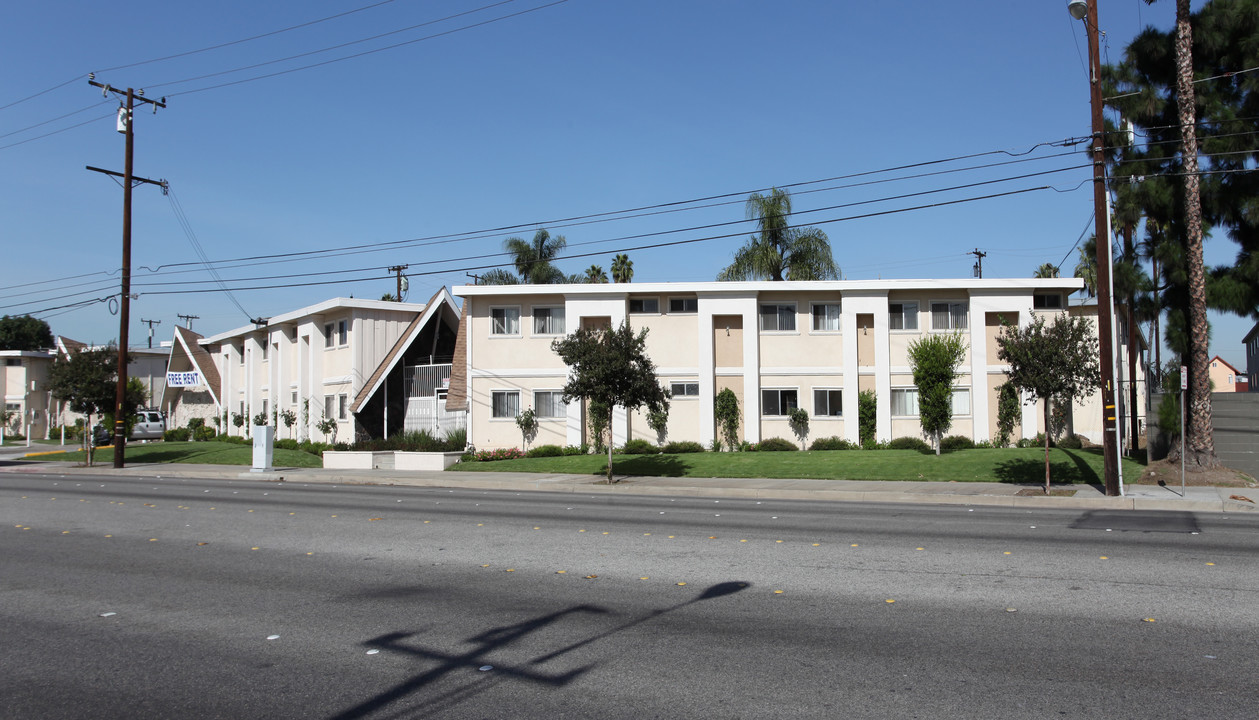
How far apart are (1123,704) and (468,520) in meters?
11.9

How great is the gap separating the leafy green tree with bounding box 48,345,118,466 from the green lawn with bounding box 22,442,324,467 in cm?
255

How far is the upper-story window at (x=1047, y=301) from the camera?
33469 mm

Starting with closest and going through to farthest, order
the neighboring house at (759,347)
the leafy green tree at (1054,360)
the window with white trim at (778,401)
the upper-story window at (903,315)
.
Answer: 1. the leafy green tree at (1054,360)
2. the neighboring house at (759,347)
3. the window with white trim at (778,401)
4. the upper-story window at (903,315)

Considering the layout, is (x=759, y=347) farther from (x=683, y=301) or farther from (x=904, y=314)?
(x=904, y=314)

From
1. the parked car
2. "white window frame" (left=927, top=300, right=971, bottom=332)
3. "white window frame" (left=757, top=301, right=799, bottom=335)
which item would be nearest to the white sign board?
the parked car

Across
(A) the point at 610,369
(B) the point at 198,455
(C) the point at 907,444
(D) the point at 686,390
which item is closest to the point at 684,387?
(D) the point at 686,390

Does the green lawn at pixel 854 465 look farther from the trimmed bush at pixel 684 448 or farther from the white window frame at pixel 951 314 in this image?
the white window frame at pixel 951 314

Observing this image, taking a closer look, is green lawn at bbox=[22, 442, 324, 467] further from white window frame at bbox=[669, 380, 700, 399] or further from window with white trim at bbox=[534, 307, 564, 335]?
white window frame at bbox=[669, 380, 700, 399]

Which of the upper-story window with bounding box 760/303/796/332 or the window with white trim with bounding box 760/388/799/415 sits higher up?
the upper-story window with bounding box 760/303/796/332

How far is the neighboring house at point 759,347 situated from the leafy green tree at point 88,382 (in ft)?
54.0

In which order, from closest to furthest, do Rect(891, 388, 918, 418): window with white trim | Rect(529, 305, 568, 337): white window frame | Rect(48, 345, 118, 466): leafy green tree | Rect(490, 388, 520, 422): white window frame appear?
Rect(891, 388, 918, 418): window with white trim
Rect(490, 388, 520, 422): white window frame
Rect(529, 305, 568, 337): white window frame
Rect(48, 345, 118, 466): leafy green tree

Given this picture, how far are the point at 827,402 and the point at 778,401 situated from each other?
6.15ft

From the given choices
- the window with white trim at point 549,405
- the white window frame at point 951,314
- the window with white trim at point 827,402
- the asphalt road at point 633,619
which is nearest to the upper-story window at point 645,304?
the window with white trim at point 549,405

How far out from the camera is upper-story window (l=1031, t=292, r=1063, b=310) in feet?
110
